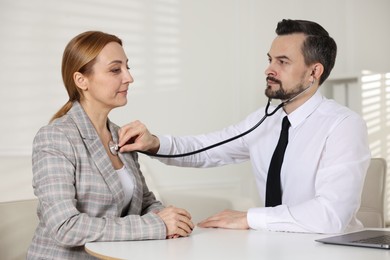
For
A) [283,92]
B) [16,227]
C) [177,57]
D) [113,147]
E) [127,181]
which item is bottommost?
[16,227]

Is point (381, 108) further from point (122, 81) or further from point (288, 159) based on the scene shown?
point (122, 81)

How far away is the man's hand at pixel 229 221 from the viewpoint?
Answer: 190cm

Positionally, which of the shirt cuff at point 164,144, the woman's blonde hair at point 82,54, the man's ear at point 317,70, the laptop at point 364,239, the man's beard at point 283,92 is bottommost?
the laptop at point 364,239

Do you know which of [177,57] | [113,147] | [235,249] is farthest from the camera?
[177,57]

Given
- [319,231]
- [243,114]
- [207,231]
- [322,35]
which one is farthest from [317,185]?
[243,114]

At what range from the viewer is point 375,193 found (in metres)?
3.26

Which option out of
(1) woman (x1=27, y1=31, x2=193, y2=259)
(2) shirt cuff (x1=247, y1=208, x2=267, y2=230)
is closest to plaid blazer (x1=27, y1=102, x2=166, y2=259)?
(1) woman (x1=27, y1=31, x2=193, y2=259)

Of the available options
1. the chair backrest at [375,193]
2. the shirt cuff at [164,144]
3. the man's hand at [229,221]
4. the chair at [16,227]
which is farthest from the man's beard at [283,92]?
the chair backrest at [375,193]

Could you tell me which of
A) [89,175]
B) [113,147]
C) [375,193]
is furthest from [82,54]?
[375,193]

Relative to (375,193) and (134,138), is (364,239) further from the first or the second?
(375,193)

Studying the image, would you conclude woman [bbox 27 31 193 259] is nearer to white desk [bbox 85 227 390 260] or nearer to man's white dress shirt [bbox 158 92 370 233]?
white desk [bbox 85 227 390 260]

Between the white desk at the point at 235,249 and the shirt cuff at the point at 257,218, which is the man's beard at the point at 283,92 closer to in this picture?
the shirt cuff at the point at 257,218

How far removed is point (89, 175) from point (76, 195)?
0.23 feet

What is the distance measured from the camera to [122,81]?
6.64ft
